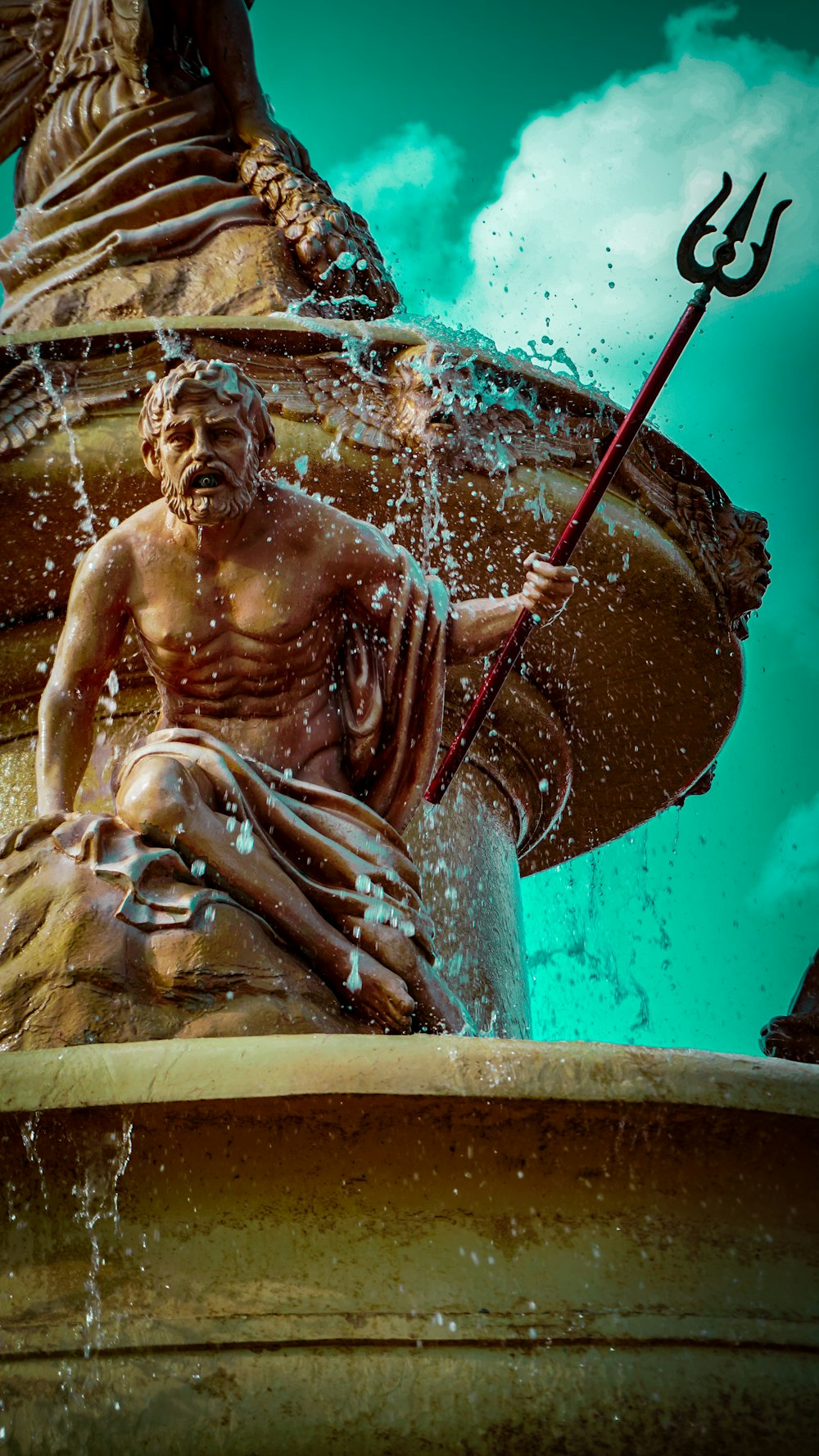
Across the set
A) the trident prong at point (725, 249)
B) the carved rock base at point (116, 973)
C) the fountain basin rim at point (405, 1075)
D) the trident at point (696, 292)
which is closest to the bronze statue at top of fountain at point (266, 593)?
the carved rock base at point (116, 973)

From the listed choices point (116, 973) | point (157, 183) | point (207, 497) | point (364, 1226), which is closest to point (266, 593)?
point (207, 497)

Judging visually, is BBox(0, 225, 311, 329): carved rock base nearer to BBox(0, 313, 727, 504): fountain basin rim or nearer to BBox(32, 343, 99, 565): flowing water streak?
BBox(0, 313, 727, 504): fountain basin rim

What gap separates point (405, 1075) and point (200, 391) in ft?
7.56

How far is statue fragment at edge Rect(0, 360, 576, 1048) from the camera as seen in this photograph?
358 cm

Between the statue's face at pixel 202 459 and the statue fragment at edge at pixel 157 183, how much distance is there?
2203mm

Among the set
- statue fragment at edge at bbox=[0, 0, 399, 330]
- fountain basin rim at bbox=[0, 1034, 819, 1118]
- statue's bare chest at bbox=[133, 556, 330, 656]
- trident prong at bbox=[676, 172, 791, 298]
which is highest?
statue fragment at edge at bbox=[0, 0, 399, 330]

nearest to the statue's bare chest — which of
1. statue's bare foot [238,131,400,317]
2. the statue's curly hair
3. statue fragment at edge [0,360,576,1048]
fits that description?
statue fragment at edge [0,360,576,1048]

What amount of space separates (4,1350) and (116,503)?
3441 mm

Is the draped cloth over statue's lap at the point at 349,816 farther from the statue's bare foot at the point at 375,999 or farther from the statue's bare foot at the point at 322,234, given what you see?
the statue's bare foot at the point at 322,234

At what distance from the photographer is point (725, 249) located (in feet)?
13.5

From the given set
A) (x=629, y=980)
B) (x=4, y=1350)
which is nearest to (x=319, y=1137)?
(x=4, y=1350)

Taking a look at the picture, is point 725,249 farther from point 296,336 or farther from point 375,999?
point 375,999

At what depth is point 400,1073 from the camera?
9.07ft

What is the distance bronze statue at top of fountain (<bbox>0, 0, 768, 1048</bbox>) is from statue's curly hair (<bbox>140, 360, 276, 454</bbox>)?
11 millimetres
